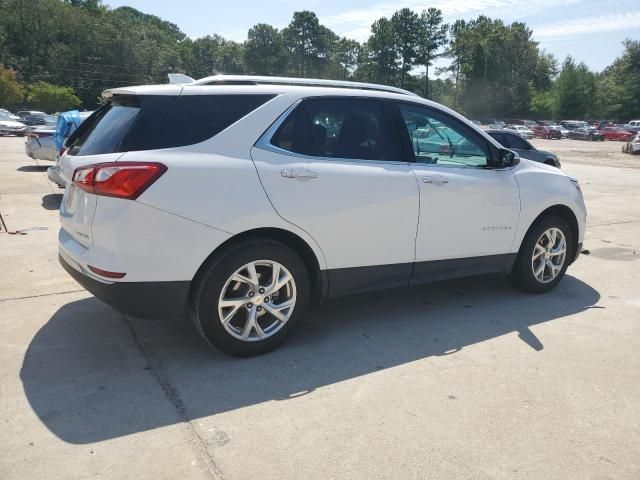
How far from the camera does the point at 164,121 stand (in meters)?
3.37

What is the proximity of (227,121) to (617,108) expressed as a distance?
87.3 metres

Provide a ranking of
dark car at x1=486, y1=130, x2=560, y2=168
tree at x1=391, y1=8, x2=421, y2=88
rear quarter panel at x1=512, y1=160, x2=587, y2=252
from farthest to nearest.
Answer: tree at x1=391, y1=8, x2=421, y2=88, dark car at x1=486, y1=130, x2=560, y2=168, rear quarter panel at x1=512, y1=160, x2=587, y2=252

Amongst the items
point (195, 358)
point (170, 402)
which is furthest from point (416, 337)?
point (170, 402)

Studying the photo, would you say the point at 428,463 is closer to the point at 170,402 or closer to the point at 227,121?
the point at 170,402

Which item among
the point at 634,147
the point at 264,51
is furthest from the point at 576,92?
the point at 264,51

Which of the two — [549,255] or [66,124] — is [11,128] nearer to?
[66,124]

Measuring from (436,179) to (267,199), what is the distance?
4.80ft

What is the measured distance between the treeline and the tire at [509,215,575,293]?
6269cm

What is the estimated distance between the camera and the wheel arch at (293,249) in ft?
11.3

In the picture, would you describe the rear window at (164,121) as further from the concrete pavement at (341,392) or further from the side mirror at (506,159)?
the side mirror at (506,159)

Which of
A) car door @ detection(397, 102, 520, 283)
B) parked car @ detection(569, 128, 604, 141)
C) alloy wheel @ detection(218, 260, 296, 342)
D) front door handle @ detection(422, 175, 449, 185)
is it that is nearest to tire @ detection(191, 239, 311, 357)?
alloy wheel @ detection(218, 260, 296, 342)

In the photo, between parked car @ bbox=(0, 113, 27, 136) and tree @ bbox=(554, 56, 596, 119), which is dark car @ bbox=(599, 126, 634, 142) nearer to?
tree @ bbox=(554, 56, 596, 119)

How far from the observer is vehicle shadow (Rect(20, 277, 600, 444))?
9.95 ft

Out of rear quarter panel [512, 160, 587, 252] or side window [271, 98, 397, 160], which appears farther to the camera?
rear quarter panel [512, 160, 587, 252]
